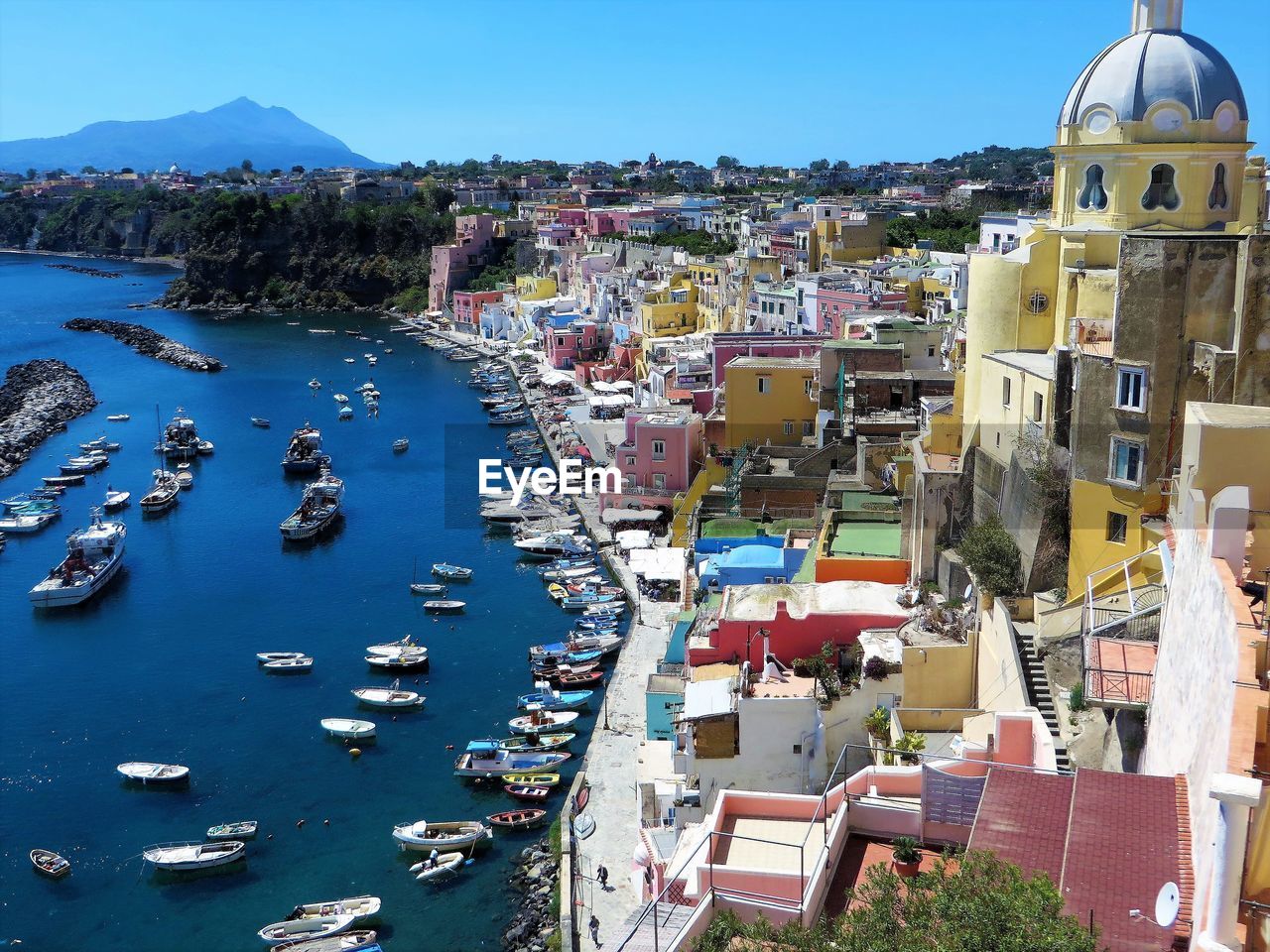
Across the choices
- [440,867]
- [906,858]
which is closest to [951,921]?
[906,858]

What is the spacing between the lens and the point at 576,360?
50.9 m

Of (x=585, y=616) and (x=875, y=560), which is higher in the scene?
(x=875, y=560)

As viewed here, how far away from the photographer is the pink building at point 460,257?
7494 centimetres

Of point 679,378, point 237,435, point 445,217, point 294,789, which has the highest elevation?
point 445,217

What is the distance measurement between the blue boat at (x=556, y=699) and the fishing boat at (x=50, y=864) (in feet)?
24.9

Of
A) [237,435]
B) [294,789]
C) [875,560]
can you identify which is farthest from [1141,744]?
[237,435]

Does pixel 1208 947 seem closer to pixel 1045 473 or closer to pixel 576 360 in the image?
pixel 1045 473

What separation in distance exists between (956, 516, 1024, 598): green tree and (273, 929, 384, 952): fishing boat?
28.2 feet

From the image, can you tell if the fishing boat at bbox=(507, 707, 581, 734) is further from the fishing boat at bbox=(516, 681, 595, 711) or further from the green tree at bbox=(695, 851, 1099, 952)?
the green tree at bbox=(695, 851, 1099, 952)

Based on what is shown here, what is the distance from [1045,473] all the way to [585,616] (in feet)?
45.3

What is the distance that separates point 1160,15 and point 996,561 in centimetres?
669

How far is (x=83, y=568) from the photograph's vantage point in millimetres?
27922

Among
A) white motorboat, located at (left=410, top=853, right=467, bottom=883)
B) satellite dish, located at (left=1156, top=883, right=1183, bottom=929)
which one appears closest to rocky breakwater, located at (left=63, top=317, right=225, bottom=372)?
white motorboat, located at (left=410, top=853, right=467, bottom=883)

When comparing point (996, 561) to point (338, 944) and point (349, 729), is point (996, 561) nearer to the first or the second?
point (338, 944)
